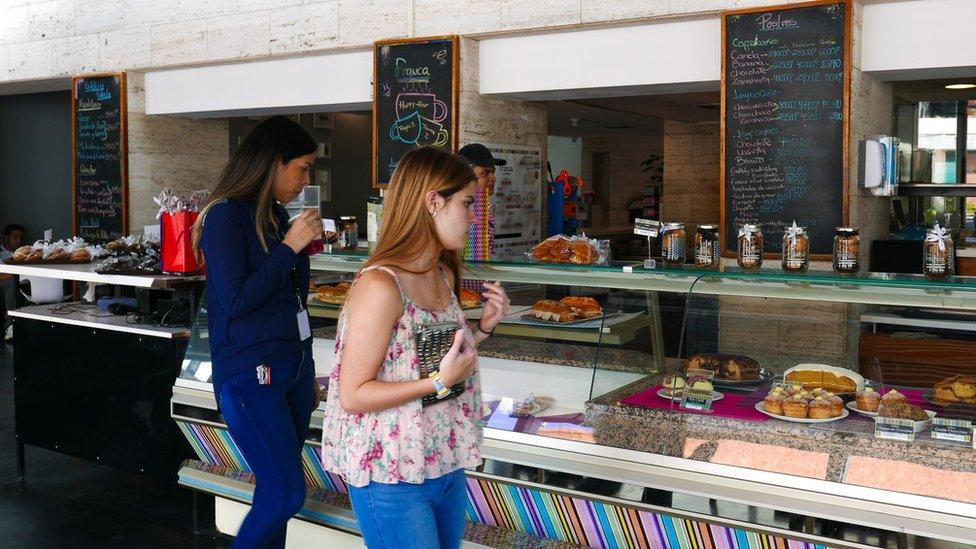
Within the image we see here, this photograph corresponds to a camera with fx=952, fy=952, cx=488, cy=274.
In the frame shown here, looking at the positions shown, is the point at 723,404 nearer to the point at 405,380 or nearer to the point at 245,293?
the point at 405,380

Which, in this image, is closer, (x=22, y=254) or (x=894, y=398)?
(x=894, y=398)

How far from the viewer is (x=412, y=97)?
638 centimetres

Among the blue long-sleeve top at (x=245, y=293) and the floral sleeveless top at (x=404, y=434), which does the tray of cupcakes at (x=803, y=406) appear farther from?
the blue long-sleeve top at (x=245, y=293)

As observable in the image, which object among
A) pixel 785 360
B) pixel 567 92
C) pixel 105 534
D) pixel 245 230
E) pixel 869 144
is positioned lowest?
pixel 105 534

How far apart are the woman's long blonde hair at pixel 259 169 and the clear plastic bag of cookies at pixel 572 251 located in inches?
63.7

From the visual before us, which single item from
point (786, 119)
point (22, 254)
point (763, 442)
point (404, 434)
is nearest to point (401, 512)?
point (404, 434)

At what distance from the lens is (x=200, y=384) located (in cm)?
421

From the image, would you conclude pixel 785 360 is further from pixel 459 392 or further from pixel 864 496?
pixel 459 392

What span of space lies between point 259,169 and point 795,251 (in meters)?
1.84

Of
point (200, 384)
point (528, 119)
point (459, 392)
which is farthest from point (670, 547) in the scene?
point (528, 119)

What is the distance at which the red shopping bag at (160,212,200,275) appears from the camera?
434 cm

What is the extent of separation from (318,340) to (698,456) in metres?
1.93

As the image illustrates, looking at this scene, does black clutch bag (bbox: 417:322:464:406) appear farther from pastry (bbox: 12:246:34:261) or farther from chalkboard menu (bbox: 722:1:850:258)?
pastry (bbox: 12:246:34:261)

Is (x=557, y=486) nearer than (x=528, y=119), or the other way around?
(x=557, y=486)
